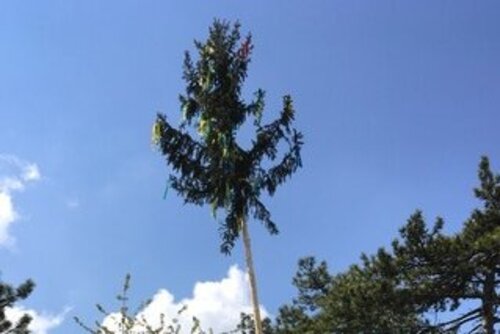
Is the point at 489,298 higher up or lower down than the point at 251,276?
higher up

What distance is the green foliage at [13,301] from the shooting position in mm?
29109

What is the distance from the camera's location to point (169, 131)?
2433 cm

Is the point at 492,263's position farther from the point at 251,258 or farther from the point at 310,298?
the point at 310,298

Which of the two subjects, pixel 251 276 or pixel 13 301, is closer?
pixel 251 276

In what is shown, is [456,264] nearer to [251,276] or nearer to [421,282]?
[421,282]

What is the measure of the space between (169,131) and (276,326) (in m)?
25.4

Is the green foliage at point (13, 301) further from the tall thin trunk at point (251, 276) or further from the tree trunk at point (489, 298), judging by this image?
the tree trunk at point (489, 298)

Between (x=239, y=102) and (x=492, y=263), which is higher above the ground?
(x=239, y=102)

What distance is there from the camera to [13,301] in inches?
1166

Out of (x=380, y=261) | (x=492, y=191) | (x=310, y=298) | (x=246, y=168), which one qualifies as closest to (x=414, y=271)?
(x=380, y=261)

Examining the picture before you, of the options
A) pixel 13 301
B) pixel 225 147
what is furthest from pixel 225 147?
pixel 13 301

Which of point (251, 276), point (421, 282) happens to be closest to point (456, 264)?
point (421, 282)

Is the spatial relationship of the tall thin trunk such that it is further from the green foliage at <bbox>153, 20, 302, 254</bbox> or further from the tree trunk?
the tree trunk

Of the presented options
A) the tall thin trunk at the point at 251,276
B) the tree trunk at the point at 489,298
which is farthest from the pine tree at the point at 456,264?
the tall thin trunk at the point at 251,276
